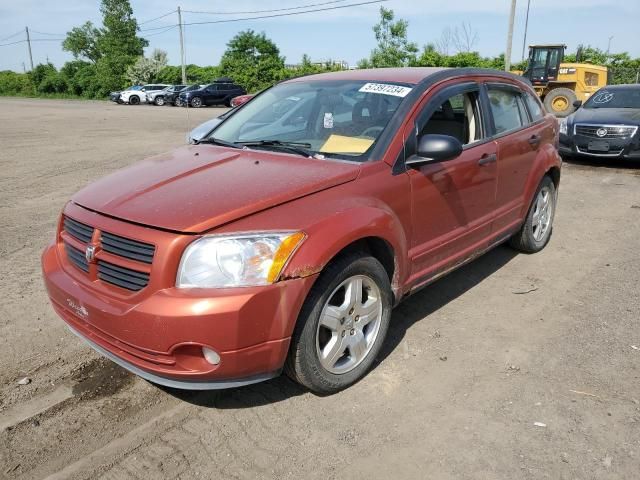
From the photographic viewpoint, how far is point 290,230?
2555 mm

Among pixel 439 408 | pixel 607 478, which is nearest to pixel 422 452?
pixel 439 408

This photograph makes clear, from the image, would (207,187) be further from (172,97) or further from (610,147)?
(172,97)

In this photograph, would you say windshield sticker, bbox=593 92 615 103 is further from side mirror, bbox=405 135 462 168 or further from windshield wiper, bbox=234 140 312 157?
windshield wiper, bbox=234 140 312 157

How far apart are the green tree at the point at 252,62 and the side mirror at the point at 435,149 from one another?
119ft

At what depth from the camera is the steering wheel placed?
332 cm

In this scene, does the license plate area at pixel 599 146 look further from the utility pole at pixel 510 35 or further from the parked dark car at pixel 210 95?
the parked dark car at pixel 210 95

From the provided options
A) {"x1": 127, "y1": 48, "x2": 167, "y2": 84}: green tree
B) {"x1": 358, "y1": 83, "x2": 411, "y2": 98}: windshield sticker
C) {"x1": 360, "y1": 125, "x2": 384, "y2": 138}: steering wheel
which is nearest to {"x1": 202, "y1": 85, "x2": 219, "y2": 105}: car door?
{"x1": 127, "y1": 48, "x2": 167, "y2": 84}: green tree

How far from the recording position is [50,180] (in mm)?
8562

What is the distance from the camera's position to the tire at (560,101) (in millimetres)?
18891

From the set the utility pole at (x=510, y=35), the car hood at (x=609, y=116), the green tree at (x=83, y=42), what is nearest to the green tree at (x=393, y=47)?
the utility pole at (x=510, y=35)


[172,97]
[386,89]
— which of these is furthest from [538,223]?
[172,97]

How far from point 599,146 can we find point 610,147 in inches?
6.9

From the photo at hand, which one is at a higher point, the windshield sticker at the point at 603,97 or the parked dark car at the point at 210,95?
the windshield sticker at the point at 603,97

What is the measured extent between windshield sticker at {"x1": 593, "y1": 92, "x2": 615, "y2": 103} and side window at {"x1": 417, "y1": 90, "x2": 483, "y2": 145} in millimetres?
8465
